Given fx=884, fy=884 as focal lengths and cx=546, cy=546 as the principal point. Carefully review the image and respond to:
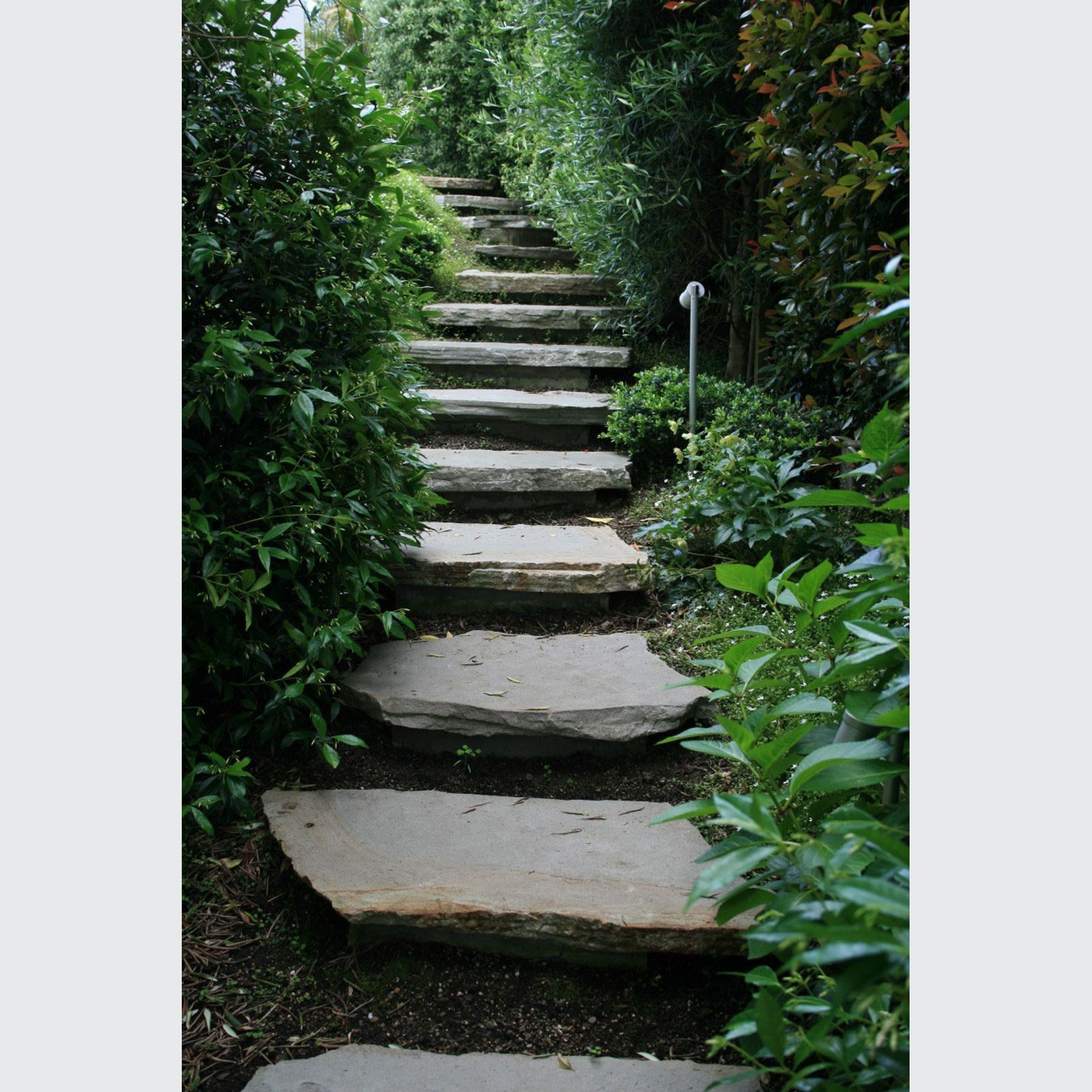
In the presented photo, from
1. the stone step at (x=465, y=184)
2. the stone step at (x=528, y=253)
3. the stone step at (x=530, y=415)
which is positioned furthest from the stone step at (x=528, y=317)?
the stone step at (x=465, y=184)

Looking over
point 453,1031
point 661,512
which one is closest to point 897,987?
point 453,1031

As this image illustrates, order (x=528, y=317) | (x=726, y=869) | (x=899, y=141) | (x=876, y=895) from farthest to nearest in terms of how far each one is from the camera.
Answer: (x=528, y=317) < (x=899, y=141) < (x=726, y=869) < (x=876, y=895)

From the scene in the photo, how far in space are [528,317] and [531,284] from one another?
20.4 inches

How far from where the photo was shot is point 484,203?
A: 7.40 meters

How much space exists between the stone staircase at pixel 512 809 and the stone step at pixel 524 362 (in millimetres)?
804

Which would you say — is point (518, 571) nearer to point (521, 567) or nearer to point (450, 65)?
point (521, 567)

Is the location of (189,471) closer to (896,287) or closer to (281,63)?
(281,63)

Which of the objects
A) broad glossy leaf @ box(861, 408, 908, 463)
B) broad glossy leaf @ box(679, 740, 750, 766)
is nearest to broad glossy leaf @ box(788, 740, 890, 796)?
broad glossy leaf @ box(679, 740, 750, 766)

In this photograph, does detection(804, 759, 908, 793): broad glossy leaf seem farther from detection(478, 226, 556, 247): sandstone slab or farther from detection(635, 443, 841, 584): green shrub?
detection(478, 226, 556, 247): sandstone slab

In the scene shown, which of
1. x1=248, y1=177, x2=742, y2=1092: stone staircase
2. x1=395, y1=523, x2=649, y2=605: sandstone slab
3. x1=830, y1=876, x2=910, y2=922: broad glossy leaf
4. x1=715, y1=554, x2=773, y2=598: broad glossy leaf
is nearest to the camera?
x1=830, y1=876, x2=910, y2=922: broad glossy leaf

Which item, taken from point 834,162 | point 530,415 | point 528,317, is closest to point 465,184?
point 528,317

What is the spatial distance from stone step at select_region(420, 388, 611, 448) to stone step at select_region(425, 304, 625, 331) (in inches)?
37.0

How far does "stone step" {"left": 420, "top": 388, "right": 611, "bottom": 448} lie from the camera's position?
4133 millimetres

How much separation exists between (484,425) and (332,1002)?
116 inches
